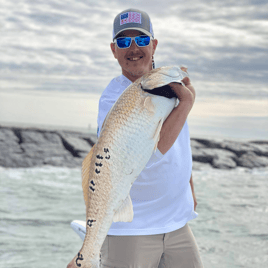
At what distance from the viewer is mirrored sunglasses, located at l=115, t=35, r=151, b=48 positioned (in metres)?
2.00

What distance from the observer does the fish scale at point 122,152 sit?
5.15 ft

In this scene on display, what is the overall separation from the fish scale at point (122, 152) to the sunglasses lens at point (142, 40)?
44 cm

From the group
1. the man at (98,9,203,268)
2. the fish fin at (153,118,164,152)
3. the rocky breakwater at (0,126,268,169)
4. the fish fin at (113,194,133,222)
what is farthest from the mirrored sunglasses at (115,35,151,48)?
the rocky breakwater at (0,126,268,169)

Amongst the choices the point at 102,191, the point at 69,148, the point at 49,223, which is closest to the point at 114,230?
the point at 102,191

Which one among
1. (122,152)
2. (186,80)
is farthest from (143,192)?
(186,80)

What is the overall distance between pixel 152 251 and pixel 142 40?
1324 mm

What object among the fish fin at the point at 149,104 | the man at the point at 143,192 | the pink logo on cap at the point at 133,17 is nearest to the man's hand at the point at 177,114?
the fish fin at the point at 149,104

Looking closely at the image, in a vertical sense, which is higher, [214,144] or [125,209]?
[125,209]

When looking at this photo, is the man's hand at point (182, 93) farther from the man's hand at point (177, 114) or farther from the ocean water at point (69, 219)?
the ocean water at point (69, 219)

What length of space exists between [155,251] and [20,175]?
11133 mm

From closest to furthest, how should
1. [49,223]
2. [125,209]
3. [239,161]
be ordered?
[125,209], [49,223], [239,161]

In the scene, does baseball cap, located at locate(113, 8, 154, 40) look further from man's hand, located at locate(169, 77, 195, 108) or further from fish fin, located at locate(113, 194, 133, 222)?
fish fin, located at locate(113, 194, 133, 222)

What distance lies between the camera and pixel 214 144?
1912 centimetres

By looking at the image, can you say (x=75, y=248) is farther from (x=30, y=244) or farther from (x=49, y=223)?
(x=49, y=223)
